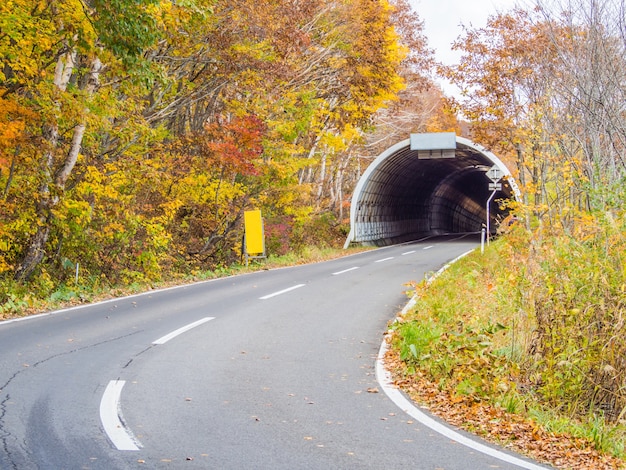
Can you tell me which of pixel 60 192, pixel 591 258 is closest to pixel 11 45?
pixel 60 192

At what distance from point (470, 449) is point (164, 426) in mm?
2423

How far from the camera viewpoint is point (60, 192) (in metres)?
14.4

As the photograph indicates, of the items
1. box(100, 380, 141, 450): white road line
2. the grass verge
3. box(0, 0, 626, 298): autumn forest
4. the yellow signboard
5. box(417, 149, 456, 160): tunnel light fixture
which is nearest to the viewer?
box(100, 380, 141, 450): white road line

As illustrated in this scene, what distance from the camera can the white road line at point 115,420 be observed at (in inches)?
197

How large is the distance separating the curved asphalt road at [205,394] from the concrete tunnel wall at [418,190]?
13474 mm

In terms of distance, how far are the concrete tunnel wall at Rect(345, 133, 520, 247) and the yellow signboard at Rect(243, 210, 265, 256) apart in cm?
814

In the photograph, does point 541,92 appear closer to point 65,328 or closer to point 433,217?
point 65,328

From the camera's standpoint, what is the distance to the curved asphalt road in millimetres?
4844

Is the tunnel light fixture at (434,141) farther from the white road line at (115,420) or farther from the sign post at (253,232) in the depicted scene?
the white road line at (115,420)

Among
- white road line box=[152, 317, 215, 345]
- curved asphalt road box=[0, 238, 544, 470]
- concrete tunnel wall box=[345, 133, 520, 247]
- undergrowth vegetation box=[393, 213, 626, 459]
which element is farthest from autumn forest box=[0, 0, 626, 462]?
concrete tunnel wall box=[345, 133, 520, 247]

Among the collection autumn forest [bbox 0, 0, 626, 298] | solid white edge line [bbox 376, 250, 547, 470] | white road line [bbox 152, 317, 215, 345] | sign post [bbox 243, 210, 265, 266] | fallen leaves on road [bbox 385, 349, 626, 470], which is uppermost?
autumn forest [bbox 0, 0, 626, 298]

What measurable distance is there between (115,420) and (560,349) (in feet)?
14.8

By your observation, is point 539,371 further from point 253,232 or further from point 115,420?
point 253,232

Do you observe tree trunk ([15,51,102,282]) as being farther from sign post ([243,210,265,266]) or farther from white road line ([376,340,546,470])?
white road line ([376,340,546,470])
